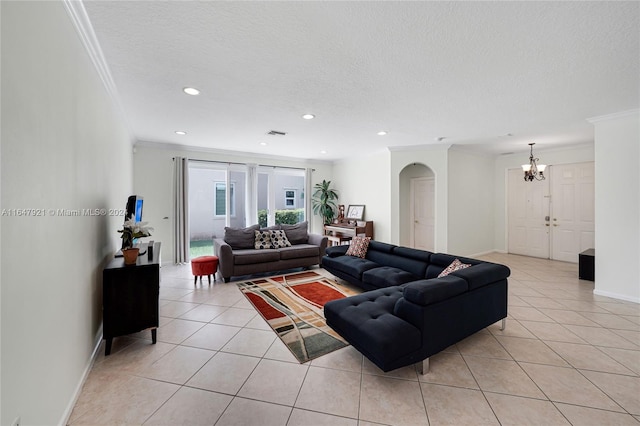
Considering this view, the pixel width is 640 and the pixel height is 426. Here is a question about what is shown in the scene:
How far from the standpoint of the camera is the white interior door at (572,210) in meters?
5.41

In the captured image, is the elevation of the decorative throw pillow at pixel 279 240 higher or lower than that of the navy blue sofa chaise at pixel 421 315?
higher

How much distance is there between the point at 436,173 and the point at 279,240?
11.8 feet

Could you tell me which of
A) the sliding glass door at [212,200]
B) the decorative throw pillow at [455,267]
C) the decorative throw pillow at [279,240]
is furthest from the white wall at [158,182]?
the decorative throw pillow at [455,267]

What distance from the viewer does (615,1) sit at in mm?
1615

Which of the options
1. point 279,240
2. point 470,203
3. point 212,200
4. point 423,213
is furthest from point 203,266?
point 470,203

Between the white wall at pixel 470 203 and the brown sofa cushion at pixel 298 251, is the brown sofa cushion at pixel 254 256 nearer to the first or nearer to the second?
the brown sofa cushion at pixel 298 251

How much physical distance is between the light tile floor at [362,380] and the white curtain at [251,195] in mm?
3725

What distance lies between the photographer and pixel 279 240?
526cm

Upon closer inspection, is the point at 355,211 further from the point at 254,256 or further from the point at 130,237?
the point at 130,237

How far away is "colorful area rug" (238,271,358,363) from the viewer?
249 centimetres

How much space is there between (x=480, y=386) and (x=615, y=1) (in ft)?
8.83

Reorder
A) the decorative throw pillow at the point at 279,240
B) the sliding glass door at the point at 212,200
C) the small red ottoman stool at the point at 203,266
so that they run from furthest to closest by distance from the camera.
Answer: the sliding glass door at the point at 212,200 < the decorative throw pillow at the point at 279,240 < the small red ottoman stool at the point at 203,266

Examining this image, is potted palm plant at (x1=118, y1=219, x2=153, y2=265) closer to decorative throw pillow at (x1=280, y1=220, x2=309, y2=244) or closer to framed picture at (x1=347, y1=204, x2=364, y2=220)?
decorative throw pillow at (x1=280, y1=220, x2=309, y2=244)

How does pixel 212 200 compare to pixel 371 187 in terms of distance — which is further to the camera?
pixel 371 187
